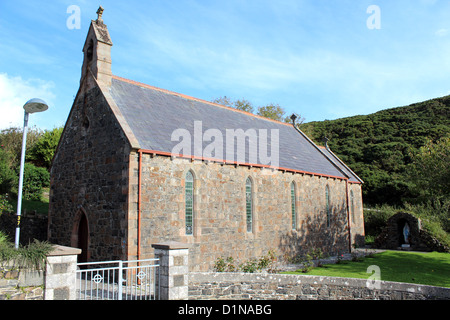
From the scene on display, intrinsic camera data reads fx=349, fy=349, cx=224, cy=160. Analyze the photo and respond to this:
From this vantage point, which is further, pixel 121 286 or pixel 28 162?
pixel 28 162

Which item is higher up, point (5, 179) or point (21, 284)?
point (5, 179)

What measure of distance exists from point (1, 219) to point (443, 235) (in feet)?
96.7

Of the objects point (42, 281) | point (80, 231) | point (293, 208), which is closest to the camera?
point (42, 281)

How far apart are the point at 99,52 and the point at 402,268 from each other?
1806 cm

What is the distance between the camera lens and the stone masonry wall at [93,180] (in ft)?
43.2

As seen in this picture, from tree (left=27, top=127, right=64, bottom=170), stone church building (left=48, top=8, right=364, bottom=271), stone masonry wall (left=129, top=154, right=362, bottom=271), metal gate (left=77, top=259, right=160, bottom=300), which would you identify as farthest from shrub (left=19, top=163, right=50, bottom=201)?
stone masonry wall (left=129, top=154, right=362, bottom=271)

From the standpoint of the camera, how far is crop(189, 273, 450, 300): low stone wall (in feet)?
32.9

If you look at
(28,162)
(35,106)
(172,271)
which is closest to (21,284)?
(172,271)

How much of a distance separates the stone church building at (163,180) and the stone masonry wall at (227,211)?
0.05 meters

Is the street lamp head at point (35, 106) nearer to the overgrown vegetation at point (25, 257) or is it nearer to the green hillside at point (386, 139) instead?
the overgrown vegetation at point (25, 257)

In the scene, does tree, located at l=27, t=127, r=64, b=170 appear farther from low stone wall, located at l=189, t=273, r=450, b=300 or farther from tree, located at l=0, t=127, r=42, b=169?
low stone wall, located at l=189, t=273, r=450, b=300

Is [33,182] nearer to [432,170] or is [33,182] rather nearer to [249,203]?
[249,203]

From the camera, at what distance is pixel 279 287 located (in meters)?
10.7

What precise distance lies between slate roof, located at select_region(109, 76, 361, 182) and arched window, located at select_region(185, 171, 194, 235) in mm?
1150
